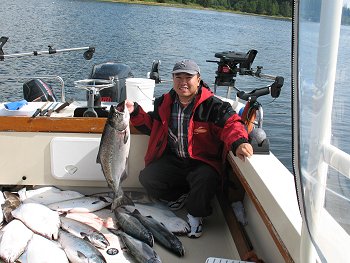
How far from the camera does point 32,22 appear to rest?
976 inches

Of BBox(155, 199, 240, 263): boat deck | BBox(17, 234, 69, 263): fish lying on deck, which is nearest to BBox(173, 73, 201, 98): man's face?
BBox(155, 199, 240, 263): boat deck

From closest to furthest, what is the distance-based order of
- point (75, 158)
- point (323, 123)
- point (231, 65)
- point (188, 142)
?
point (323, 123) < point (188, 142) < point (75, 158) < point (231, 65)

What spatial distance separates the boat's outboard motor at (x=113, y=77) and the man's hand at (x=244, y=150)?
316 cm

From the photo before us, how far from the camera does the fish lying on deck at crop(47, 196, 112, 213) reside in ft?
11.9

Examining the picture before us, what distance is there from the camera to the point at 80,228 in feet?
10.8

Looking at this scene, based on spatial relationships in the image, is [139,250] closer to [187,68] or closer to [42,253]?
[42,253]

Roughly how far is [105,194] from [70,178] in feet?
1.16

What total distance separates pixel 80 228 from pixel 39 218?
318 mm

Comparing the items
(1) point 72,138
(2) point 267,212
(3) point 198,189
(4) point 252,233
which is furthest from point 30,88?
(2) point 267,212

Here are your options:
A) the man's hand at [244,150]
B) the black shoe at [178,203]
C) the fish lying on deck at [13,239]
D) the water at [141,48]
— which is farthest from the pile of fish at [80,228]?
the water at [141,48]

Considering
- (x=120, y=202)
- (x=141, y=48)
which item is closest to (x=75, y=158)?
(x=120, y=202)

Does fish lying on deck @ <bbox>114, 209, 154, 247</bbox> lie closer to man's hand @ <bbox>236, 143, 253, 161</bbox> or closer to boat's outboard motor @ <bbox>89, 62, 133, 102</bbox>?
man's hand @ <bbox>236, 143, 253, 161</bbox>

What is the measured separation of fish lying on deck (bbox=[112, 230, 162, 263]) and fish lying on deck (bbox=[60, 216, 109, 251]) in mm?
159

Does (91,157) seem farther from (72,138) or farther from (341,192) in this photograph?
(341,192)
